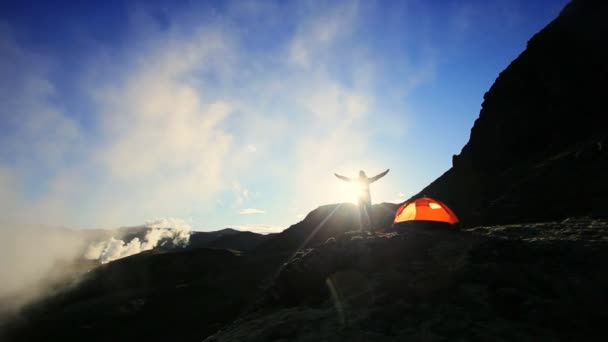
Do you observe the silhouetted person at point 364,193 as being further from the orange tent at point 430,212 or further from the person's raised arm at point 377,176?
the orange tent at point 430,212

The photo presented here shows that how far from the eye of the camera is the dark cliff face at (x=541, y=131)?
996 inches

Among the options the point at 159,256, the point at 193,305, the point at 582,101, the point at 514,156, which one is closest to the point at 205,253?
the point at 159,256

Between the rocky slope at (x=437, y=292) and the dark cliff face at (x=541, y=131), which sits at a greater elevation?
the dark cliff face at (x=541, y=131)

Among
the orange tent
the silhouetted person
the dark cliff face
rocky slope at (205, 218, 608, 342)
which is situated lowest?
rocky slope at (205, 218, 608, 342)

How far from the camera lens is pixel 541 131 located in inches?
1732

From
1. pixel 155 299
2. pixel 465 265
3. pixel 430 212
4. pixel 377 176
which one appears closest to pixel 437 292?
pixel 465 265

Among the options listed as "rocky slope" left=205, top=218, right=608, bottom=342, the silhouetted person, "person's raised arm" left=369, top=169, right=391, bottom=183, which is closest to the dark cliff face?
"person's raised arm" left=369, top=169, right=391, bottom=183

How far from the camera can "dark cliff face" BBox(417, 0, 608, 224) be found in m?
25.3

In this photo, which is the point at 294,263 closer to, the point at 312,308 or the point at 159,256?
the point at 312,308

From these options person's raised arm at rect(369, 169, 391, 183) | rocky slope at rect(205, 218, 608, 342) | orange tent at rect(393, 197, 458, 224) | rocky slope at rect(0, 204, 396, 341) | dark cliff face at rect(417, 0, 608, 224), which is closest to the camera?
rocky slope at rect(205, 218, 608, 342)

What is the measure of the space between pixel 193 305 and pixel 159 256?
2785 cm

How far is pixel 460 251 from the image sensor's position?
8.99 metres

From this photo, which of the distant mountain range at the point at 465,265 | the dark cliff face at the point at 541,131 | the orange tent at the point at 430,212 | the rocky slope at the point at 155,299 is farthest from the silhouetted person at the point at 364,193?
the dark cliff face at the point at 541,131

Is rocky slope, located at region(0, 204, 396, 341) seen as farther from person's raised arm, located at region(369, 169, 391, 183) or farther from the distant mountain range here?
person's raised arm, located at region(369, 169, 391, 183)
